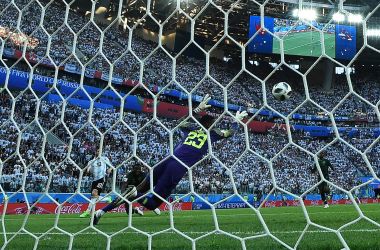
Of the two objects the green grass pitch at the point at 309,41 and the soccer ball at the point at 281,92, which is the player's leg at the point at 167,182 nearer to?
the soccer ball at the point at 281,92

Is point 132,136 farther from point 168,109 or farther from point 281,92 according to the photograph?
point 281,92

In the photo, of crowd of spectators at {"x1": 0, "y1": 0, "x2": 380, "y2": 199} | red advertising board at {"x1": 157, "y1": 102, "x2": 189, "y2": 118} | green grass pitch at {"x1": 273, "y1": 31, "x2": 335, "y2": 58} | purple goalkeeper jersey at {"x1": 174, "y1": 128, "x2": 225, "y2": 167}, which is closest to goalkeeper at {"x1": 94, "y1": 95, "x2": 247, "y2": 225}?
purple goalkeeper jersey at {"x1": 174, "y1": 128, "x2": 225, "y2": 167}

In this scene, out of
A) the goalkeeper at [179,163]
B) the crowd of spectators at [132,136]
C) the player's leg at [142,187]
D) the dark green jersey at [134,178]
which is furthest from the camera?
the dark green jersey at [134,178]

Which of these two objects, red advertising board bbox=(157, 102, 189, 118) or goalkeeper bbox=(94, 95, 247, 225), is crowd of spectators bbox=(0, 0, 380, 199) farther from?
red advertising board bbox=(157, 102, 189, 118)

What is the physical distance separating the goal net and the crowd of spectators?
0.08m

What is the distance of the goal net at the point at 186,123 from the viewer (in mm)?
2133

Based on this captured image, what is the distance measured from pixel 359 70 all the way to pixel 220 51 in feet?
28.8

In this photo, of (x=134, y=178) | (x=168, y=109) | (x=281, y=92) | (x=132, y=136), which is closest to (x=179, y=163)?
(x=281, y=92)

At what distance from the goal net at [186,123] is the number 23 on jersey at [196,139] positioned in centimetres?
1

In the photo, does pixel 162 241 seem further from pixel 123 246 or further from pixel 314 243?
pixel 314 243

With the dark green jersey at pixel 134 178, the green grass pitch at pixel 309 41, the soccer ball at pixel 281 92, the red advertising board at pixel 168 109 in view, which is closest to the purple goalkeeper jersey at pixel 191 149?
the soccer ball at pixel 281 92

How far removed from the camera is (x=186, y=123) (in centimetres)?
385

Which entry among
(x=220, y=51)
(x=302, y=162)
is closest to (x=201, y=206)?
(x=302, y=162)

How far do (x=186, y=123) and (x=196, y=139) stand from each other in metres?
0.40
